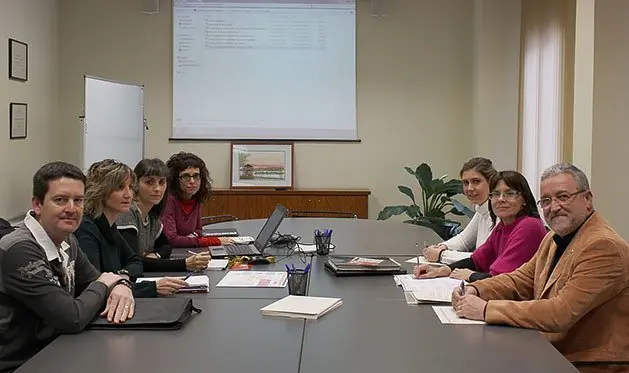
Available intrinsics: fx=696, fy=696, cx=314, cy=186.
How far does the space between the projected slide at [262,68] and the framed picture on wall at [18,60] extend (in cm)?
145

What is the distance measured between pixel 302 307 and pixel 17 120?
4266 mm

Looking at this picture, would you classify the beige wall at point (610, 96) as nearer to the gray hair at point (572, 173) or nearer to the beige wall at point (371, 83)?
the gray hair at point (572, 173)

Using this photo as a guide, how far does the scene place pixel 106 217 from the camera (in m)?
2.99

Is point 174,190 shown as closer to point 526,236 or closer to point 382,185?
point 526,236

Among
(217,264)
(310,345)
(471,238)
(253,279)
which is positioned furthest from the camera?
(471,238)

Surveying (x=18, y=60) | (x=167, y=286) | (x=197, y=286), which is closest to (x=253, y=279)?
(x=197, y=286)

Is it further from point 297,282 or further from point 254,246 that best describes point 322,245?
point 297,282

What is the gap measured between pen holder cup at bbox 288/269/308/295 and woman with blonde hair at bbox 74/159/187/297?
711 millimetres

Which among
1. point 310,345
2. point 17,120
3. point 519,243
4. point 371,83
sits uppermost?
point 371,83

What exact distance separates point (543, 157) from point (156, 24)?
3.93m

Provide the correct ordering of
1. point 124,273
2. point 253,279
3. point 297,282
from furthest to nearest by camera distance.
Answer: point 253,279 < point 124,273 < point 297,282

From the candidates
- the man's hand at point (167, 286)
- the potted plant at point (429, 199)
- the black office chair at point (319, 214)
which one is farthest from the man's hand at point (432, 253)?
the black office chair at point (319, 214)

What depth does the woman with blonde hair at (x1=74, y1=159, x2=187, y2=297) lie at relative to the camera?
2875 millimetres

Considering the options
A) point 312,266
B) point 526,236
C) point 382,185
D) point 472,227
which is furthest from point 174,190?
point 382,185
